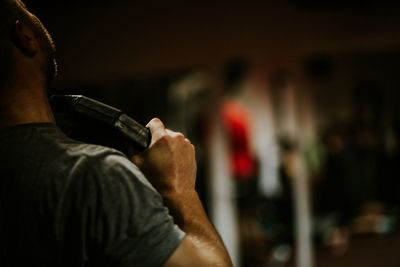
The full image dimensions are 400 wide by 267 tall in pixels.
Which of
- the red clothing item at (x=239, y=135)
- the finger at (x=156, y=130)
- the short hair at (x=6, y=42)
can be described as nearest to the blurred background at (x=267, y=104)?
the red clothing item at (x=239, y=135)

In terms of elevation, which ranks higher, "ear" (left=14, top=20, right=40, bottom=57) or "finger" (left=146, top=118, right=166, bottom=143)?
"ear" (left=14, top=20, right=40, bottom=57)

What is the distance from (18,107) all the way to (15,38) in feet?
0.37

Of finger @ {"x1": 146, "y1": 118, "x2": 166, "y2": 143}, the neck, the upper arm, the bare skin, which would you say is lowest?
the upper arm

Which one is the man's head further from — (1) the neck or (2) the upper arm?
(2) the upper arm

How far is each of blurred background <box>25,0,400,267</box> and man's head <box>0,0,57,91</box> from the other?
330cm

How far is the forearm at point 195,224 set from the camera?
2.64 ft

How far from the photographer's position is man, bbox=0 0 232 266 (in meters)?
0.74

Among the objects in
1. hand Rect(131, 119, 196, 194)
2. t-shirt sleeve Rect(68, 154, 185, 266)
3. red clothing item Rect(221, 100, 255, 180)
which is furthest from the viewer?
→ red clothing item Rect(221, 100, 255, 180)

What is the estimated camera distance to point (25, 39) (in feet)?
2.67

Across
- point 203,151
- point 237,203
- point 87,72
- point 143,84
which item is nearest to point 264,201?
point 237,203

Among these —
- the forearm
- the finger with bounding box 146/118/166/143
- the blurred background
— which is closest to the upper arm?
the forearm

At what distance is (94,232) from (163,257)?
111mm

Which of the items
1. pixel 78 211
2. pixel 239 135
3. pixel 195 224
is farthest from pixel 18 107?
pixel 239 135

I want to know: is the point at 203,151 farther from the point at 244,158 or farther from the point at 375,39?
the point at 375,39
